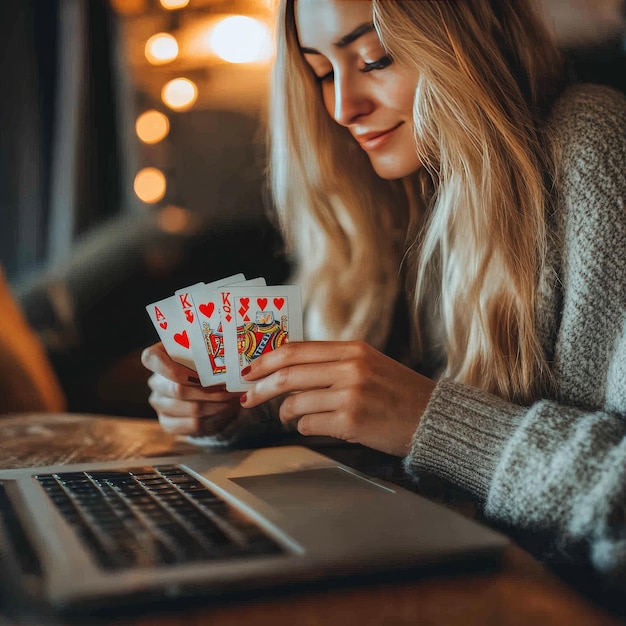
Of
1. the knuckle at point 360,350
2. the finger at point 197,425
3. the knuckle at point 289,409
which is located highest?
the knuckle at point 360,350

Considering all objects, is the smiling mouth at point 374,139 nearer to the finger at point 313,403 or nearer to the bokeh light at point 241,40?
the bokeh light at point 241,40

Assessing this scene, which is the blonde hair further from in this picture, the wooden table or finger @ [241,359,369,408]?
the wooden table

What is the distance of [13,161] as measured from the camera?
1288 millimetres

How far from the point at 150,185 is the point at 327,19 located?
47cm

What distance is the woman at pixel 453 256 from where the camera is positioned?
90cm

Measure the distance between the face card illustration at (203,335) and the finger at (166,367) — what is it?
0.04 meters

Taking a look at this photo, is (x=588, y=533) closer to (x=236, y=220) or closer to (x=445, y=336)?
(x=445, y=336)

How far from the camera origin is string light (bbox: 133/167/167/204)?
4.29 ft

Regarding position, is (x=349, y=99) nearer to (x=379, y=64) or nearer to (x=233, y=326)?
(x=379, y=64)

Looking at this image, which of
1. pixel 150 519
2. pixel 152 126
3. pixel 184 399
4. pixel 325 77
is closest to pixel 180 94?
pixel 152 126

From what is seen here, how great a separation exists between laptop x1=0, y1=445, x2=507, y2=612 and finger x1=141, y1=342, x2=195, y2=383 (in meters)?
0.26

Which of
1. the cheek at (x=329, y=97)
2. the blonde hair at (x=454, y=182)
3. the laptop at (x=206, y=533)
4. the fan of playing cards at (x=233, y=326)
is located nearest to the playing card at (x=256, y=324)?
the fan of playing cards at (x=233, y=326)

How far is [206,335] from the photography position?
1.13m

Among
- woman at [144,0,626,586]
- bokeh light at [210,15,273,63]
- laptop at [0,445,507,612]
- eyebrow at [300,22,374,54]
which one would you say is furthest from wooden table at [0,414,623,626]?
bokeh light at [210,15,273,63]
